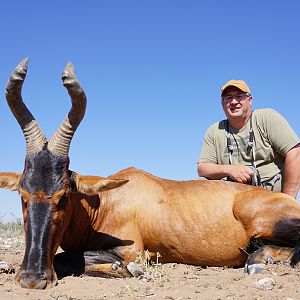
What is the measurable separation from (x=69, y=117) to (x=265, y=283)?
10.1ft

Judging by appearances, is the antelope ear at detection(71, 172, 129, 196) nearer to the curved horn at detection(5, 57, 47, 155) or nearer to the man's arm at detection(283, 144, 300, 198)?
the curved horn at detection(5, 57, 47, 155)

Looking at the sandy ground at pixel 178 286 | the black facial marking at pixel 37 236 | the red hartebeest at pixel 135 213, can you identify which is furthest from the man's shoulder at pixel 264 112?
the black facial marking at pixel 37 236

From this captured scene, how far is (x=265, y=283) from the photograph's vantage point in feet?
17.6

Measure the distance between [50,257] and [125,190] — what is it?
167cm

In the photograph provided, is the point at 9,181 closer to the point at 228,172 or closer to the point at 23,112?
the point at 23,112

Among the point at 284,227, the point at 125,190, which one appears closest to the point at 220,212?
the point at 284,227

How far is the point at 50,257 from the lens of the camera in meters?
5.92

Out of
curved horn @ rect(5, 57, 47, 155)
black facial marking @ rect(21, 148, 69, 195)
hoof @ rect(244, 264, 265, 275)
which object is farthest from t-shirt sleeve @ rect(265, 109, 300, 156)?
curved horn @ rect(5, 57, 47, 155)

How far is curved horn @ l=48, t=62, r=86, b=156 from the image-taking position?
6391 mm

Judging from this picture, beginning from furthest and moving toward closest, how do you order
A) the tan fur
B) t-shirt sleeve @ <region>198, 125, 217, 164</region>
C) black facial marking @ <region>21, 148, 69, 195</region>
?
1. t-shirt sleeve @ <region>198, 125, 217, 164</region>
2. the tan fur
3. black facial marking @ <region>21, 148, 69, 195</region>

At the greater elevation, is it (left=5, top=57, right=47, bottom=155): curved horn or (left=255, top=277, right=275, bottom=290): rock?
(left=5, top=57, right=47, bottom=155): curved horn

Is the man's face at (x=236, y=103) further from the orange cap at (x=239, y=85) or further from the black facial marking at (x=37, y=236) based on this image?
the black facial marking at (x=37, y=236)

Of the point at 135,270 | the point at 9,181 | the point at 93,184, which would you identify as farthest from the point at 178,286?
the point at 9,181

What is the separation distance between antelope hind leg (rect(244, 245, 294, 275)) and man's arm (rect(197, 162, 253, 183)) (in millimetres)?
1657
